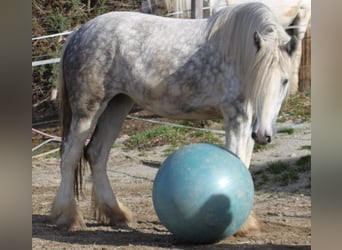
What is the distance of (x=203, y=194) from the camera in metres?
4.29

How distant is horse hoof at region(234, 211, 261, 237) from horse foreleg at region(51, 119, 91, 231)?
1337mm

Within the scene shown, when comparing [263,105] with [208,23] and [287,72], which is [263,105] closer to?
[287,72]

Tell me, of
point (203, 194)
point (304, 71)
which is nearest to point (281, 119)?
point (304, 71)

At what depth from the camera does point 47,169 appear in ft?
28.6

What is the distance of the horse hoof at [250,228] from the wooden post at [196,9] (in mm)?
4763

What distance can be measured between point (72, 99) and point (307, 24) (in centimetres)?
574

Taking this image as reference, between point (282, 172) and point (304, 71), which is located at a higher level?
point (304, 71)

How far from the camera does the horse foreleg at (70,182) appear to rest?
5395 millimetres

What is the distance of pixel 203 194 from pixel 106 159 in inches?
66.5

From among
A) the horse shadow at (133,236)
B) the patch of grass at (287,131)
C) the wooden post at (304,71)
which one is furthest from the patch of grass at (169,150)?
the horse shadow at (133,236)

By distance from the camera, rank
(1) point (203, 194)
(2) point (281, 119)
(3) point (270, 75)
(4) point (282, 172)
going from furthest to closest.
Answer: (2) point (281, 119), (4) point (282, 172), (3) point (270, 75), (1) point (203, 194)

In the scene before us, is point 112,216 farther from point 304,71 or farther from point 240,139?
point 304,71

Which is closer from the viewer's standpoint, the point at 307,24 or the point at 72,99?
the point at 72,99
